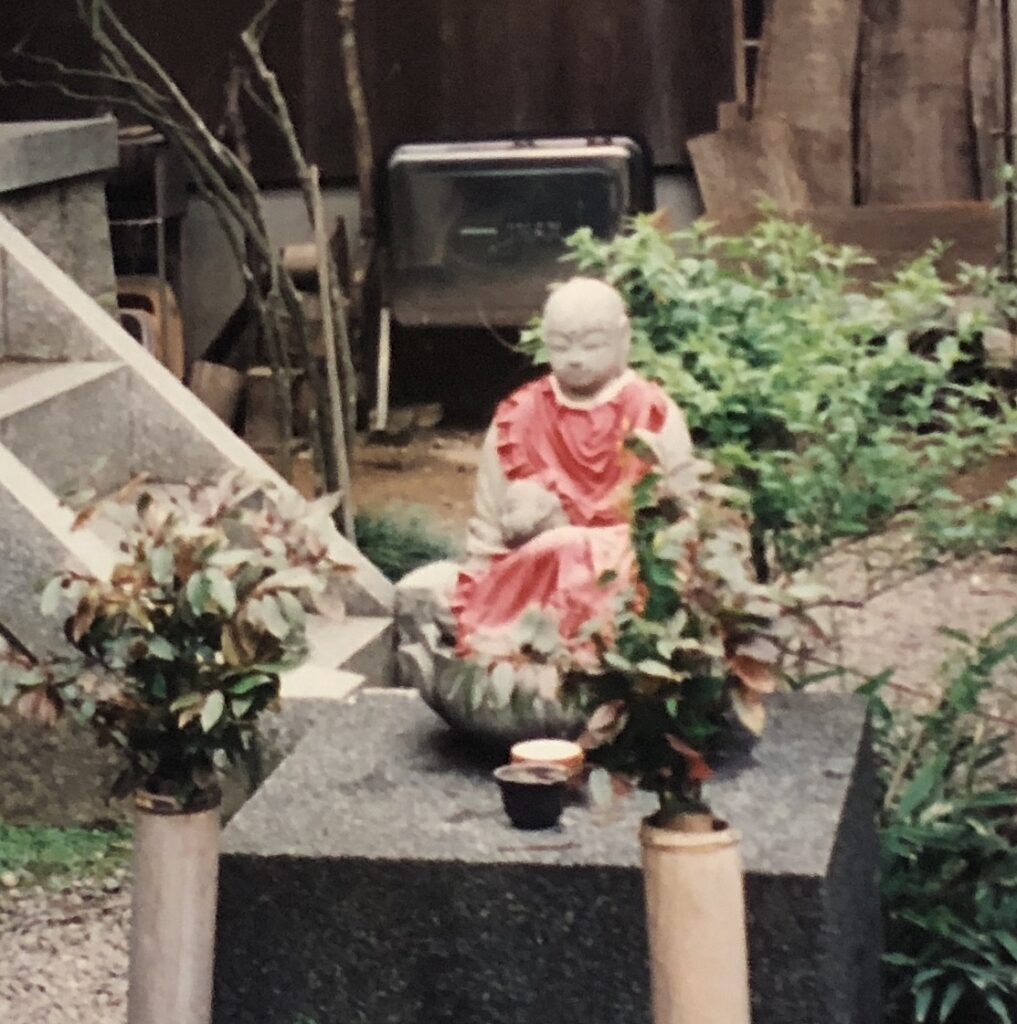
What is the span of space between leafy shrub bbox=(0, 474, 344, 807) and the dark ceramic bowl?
1.76ft

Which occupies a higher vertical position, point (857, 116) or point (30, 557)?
point (857, 116)

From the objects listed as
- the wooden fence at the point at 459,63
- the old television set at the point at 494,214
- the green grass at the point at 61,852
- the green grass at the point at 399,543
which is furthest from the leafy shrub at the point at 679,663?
the wooden fence at the point at 459,63

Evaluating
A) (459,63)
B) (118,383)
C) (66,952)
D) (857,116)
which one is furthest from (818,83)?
(66,952)

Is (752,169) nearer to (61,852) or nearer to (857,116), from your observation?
(857,116)

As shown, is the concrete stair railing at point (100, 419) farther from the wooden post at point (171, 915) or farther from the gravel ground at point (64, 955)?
the wooden post at point (171, 915)

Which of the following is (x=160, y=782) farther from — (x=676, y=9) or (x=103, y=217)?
(x=676, y=9)

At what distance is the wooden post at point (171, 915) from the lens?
7.59 feet

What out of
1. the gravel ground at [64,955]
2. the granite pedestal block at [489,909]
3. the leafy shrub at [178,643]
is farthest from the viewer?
the gravel ground at [64,955]

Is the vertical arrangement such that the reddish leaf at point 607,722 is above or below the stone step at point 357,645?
above

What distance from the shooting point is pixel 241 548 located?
7.91ft

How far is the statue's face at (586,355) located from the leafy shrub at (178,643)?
91cm

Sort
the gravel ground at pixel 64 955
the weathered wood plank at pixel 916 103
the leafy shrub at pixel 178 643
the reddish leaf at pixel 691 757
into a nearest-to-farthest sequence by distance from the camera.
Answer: the reddish leaf at pixel 691 757, the leafy shrub at pixel 178 643, the gravel ground at pixel 64 955, the weathered wood plank at pixel 916 103

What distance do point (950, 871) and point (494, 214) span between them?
14.8 feet

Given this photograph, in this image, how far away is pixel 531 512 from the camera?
3207mm
